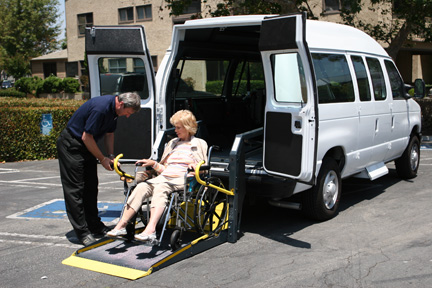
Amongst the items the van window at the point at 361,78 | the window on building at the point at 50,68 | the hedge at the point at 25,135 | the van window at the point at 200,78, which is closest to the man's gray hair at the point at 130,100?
the van window at the point at 200,78

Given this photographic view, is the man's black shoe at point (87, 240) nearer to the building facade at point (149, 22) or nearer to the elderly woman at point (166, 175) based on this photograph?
the elderly woman at point (166, 175)

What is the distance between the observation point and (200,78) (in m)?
8.07

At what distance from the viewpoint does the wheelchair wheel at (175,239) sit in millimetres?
5168

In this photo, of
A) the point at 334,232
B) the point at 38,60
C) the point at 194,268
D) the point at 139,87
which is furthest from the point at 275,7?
the point at 38,60

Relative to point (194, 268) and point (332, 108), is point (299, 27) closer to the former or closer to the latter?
point (332, 108)

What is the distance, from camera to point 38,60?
4319cm

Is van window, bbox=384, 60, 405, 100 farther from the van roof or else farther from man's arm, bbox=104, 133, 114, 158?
man's arm, bbox=104, 133, 114, 158

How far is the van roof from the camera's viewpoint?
6.12 meters

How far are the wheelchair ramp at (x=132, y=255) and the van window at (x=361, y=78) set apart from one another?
282cm

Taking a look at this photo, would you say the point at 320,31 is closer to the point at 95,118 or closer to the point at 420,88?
the point at 95,118

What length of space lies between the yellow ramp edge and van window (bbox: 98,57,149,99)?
2.47m

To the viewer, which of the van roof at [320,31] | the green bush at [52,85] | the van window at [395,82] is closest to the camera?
the van roof at [320,31]

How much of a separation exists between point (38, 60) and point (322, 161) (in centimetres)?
4071

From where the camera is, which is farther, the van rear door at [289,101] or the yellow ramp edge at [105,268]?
the van rear door at [289,101]
